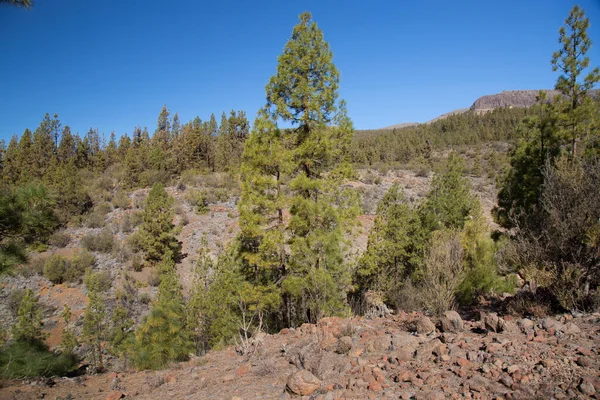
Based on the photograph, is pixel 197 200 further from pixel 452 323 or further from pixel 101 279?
pixel 452 323

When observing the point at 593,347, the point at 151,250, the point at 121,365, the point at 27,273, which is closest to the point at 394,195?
the point at 593,347

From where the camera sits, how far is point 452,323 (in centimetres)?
641

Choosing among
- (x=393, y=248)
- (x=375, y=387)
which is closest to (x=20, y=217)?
(x=375, y=387)

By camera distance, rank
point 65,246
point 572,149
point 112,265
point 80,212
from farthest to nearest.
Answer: point 80,212 → point 65,246 → point 112,265 → point 572,149

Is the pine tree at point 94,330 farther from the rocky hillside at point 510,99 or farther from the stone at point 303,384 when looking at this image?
the rocky hillside at point 510,99

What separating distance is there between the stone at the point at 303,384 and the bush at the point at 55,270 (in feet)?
78.0

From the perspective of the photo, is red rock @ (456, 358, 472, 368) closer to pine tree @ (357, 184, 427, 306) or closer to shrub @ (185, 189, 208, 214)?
pine tree @ (357, 184, 427, 306)

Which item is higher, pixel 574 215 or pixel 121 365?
pixel 574 215

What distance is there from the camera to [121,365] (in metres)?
15.1

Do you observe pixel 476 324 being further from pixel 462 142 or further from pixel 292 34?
pixel 462 142

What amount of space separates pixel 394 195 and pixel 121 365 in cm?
1483

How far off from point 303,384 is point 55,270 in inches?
951

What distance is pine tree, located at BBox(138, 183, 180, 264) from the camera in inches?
951

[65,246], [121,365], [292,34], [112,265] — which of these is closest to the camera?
[292,34]
